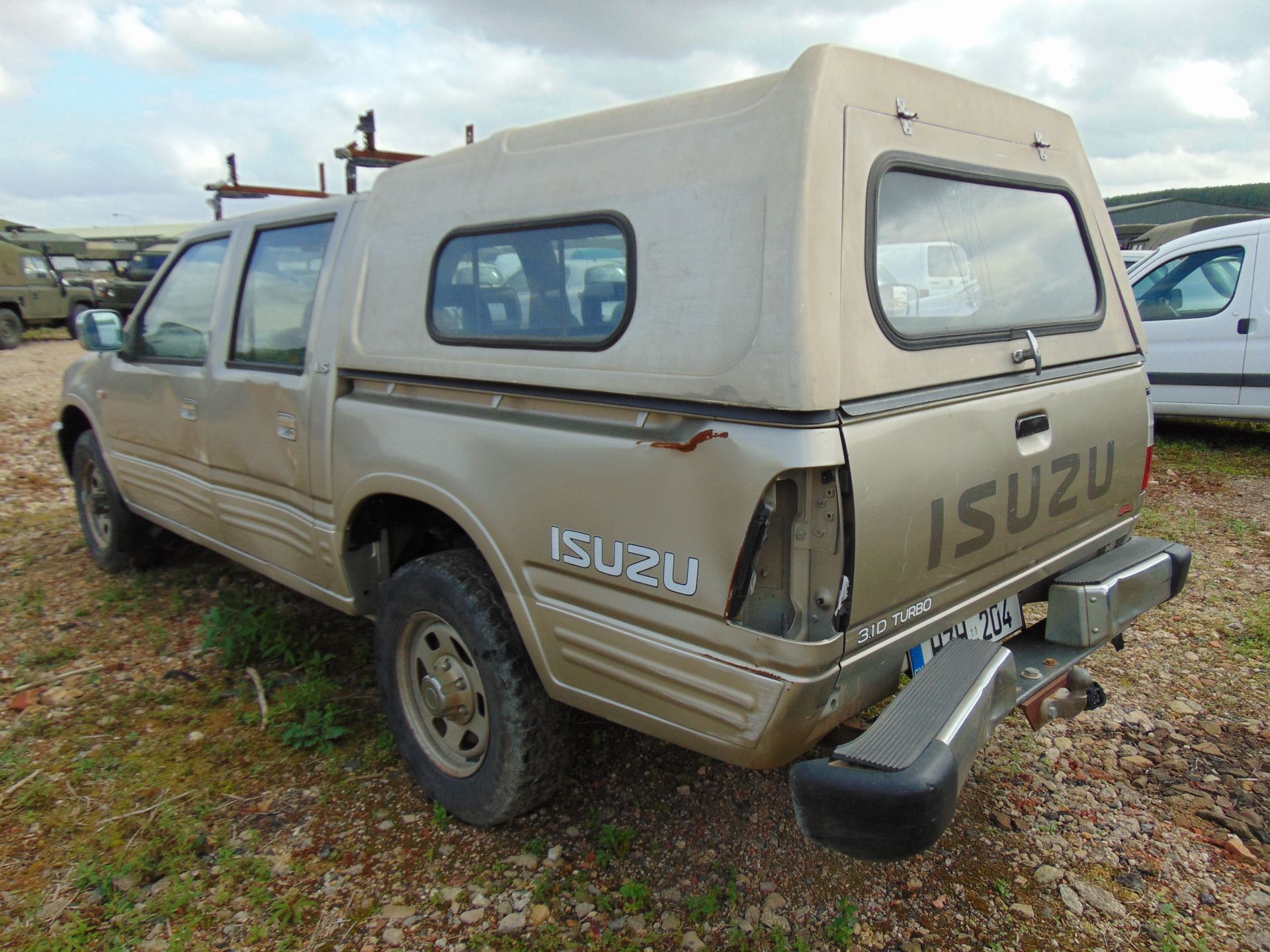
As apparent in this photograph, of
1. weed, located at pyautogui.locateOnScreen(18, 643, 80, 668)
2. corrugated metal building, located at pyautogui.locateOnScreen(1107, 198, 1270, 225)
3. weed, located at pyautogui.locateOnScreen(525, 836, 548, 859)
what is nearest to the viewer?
weed, located at pyautogui.locateOnScreen(525, 836, 548, 859)

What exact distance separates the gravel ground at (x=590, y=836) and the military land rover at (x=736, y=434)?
322mm

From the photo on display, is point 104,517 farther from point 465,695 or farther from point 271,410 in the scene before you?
point 465,695

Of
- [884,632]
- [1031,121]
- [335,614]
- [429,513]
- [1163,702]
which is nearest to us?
[884,632]

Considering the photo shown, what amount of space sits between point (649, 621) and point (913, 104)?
4.82 feet

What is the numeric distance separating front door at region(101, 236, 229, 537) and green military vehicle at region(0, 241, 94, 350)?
14.1 metres

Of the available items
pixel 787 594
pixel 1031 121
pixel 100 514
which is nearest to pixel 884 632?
pixel 787 594

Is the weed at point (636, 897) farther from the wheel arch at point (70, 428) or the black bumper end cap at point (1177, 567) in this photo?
the wheel arch at point (70, 428)

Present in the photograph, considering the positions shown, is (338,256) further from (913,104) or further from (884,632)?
(884,632)

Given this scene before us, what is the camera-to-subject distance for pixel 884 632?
2.02m

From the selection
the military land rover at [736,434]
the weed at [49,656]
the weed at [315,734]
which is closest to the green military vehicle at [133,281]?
the weed at [49,656]

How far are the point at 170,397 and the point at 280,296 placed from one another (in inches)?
36.4

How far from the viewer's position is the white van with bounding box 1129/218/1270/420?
646 cm

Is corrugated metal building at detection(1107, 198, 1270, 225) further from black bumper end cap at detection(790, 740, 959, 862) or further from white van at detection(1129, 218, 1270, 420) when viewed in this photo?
black bumper end cap at detection(790, 740, 959, 862)

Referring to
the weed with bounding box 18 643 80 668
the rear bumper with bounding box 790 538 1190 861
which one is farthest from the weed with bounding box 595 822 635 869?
the weed with bounding box 18 643 80 668
